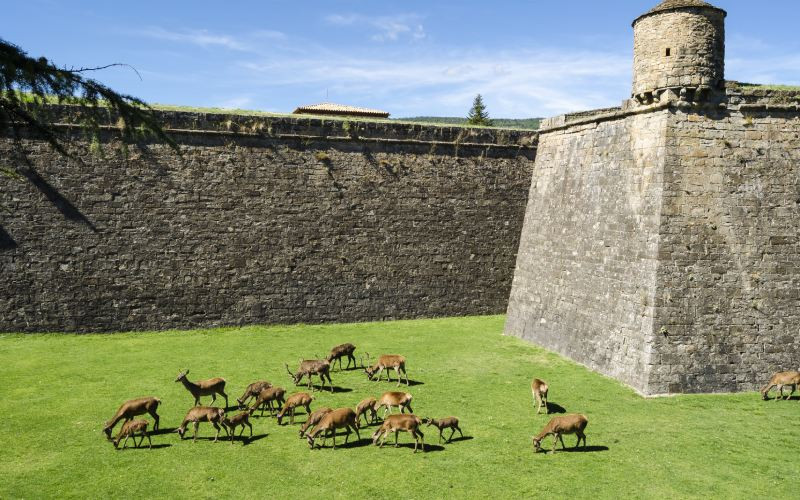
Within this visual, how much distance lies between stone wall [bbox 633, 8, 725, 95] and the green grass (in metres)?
6.54

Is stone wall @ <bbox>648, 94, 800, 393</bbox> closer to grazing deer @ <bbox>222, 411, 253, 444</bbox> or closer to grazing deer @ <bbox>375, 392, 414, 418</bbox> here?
grazing deer @ <bbox>375, 392, 414, 418</bbox>

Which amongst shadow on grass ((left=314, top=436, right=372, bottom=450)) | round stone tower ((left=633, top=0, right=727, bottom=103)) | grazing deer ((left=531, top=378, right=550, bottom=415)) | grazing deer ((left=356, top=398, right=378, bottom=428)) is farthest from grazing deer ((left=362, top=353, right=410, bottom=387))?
round stone tower ((left=633, top=0, right=727, bottom=103))

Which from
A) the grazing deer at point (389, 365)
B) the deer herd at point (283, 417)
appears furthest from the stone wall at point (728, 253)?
the deer herd at point (283, 417)

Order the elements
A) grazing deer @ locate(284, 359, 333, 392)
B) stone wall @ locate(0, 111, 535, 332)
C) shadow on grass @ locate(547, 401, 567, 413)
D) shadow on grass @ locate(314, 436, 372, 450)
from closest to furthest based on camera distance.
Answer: shadow on grass @ locate(314, 436, 372, 450)
shadow on grass @ locate(547, 401, 567, 413)
grazing deer @ locate(284, 359, 333, 392)
stone wall @ locate(0, 111, 535, 332)

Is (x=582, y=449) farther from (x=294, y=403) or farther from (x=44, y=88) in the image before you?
(x=44, y=88)

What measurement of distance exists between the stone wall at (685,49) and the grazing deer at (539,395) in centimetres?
689

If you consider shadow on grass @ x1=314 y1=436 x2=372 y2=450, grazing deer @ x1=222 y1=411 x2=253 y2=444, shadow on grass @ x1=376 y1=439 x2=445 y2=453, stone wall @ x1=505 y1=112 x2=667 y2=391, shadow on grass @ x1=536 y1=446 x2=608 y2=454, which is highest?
stone wall @ x1=505 y1=112 x2=667 y2=391

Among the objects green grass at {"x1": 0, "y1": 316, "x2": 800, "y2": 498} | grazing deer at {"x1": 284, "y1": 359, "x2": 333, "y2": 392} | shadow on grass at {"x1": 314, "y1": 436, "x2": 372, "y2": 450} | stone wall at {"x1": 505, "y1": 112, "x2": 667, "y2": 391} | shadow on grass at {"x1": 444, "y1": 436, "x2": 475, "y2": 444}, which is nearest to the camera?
green grass at {"x1": 0, "y1": 316, "x2": 800, "y2": 498}

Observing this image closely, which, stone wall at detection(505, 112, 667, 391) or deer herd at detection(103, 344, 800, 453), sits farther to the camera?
stone wall at detection(505, 112, 667, 391)

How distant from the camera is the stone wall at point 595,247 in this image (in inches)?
560

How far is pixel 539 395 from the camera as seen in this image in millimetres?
12500

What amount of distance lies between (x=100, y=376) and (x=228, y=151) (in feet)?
26.7

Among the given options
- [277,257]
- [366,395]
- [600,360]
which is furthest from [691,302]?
[277,257]

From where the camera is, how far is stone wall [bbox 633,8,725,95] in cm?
1408
